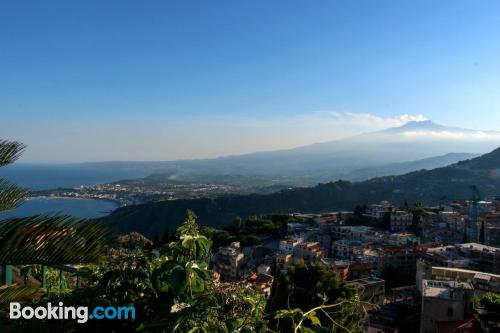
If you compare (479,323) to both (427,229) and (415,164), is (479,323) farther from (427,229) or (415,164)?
(415,164)

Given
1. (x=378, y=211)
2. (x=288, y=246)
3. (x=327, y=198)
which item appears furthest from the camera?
(x=327, y=198)

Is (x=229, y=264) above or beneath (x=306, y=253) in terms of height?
beneath

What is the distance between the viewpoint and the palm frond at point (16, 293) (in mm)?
1479

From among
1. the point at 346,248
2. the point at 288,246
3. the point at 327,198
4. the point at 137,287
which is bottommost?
the point at 327,198

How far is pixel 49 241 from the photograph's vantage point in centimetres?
145

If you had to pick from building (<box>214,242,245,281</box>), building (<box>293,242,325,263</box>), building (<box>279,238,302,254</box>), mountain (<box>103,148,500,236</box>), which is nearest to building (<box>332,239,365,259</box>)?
building (<box>293,242,325,263</box>)

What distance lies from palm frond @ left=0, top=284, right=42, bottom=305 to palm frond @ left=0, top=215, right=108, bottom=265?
11 centimetres

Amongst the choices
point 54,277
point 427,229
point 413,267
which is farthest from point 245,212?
point 54,277

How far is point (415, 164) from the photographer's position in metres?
172

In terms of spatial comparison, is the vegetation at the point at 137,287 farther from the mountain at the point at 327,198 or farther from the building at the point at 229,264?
the mountain at the point at 327,198

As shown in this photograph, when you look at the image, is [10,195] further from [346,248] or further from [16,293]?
[346,248]

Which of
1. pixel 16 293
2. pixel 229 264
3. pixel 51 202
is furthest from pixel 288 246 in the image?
pixel 51 202

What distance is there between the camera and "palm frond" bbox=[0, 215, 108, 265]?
55.3 inches

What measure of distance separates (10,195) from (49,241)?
106 centimetres
